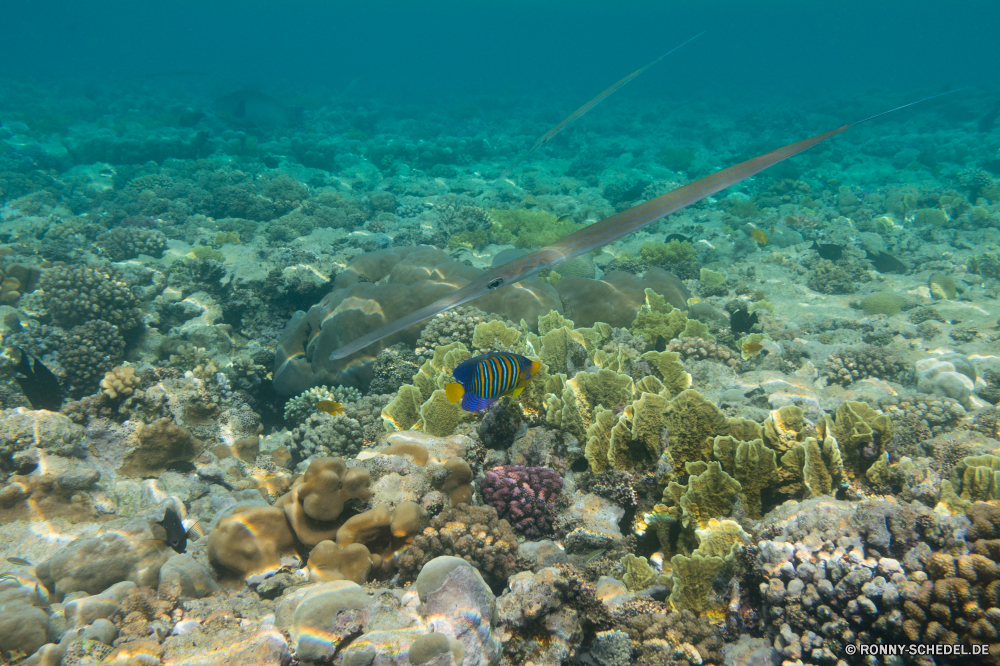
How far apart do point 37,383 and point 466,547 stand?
7.68 meters

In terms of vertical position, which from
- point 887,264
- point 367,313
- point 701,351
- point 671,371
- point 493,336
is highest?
point 367,313

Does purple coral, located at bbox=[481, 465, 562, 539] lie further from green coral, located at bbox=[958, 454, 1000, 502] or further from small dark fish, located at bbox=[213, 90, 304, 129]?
small dark fish, located at bbox=[213, 90, 304, 129]

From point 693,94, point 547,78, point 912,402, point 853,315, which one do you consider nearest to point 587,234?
point 912,402

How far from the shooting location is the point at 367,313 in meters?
7.16

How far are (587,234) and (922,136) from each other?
3598 centimetres

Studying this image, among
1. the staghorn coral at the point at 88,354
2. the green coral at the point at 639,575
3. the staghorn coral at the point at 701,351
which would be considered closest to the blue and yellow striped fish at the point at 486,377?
the green coral at the point at 639,575

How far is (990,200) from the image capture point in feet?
48.5

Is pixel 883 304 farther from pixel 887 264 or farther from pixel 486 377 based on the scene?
pixel 486 377

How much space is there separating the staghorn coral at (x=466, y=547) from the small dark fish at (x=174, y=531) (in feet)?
6.42

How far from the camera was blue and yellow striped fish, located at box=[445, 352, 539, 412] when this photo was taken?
2646 millimetres

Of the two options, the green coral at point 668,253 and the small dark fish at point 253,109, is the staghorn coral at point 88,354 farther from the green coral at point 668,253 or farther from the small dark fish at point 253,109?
the small dark fish at point 253,109

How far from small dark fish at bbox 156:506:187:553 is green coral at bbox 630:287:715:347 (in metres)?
5.92

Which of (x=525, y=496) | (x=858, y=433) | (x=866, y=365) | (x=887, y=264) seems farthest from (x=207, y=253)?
(x=887, y=264)

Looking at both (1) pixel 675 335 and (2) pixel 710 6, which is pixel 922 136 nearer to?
(1) pixel 675 335
